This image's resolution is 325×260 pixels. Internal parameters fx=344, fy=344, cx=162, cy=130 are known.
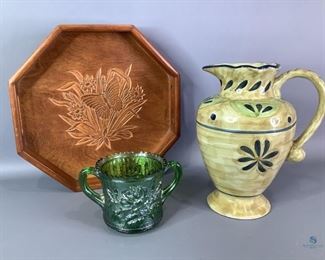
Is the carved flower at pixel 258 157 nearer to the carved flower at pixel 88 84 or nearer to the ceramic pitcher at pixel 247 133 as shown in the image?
the ceramic pitcher at pixel 247 133

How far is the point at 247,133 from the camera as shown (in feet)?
2.21

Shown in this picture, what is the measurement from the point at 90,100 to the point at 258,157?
0.43 metres

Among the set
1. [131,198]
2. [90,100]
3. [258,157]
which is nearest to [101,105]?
[90,100]

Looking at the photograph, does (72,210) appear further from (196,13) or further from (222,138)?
(196,13)

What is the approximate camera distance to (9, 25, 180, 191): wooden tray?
81cm

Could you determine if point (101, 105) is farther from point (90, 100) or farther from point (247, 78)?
point (247, 78)

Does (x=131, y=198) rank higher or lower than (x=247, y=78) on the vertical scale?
lower

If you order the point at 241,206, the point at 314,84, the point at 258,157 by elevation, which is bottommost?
the point at 241,206

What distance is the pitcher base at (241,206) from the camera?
74 centimetres

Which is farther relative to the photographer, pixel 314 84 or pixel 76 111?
pixel 76 111

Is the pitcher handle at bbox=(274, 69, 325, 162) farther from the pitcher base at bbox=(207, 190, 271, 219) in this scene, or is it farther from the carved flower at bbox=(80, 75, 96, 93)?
the carved flower at bbox=(80, 75, 96, 93)

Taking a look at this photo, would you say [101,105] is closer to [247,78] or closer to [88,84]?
[88,84]

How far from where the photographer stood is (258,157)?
69 centimetres

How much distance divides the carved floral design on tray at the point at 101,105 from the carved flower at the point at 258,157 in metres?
0.33
